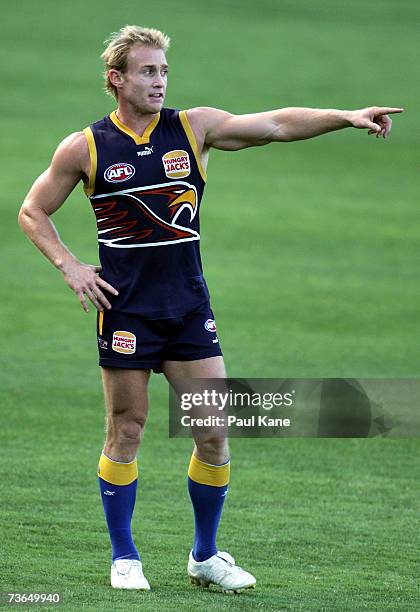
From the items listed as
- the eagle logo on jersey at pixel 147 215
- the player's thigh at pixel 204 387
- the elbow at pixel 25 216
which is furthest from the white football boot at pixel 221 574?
the elbow at pixel 25 216

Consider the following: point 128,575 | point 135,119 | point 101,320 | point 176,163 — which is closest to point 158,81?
point 135,119

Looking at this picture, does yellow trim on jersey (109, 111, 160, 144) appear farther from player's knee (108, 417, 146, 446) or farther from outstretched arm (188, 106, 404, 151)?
player's knee (108, 417, 146, 446)

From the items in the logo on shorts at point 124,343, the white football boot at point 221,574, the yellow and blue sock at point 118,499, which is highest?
the logo on shorts at point 124,343

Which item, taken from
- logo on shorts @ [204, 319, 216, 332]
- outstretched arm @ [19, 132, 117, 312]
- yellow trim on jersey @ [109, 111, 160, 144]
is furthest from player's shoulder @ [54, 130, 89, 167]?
logo on shorts @ [204, 319, 216, 332]

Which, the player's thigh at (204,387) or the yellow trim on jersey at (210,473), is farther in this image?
the yellow trim on jersey at (210,473)

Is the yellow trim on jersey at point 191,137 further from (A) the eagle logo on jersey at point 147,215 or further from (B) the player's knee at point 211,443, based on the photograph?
(B) the player's knee at point 211,443

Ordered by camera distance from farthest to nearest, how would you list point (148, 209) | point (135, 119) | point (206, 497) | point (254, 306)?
1. point (254, 306)
2. point (206, 497)
3. point (135, 119)
4. point (148, 209)

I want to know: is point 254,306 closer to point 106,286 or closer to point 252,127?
point 252,127

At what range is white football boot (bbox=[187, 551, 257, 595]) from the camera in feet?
18.5

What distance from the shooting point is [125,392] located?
5.61m

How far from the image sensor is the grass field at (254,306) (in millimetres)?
6289

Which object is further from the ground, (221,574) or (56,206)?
(56,206)

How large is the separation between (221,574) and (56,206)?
5.69 ft

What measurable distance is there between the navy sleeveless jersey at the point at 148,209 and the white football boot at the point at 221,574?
3.57 ft
